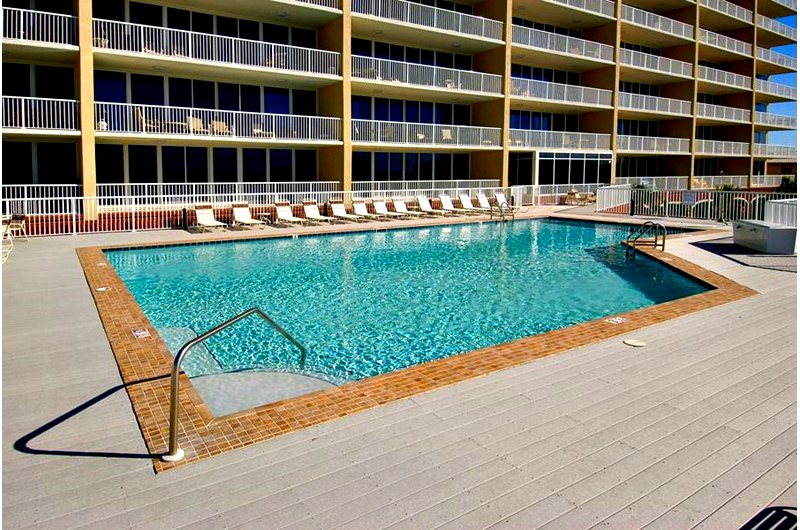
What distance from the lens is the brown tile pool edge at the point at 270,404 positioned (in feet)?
13.8

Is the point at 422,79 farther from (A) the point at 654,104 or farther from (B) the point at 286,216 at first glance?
(A) the point at 654,104

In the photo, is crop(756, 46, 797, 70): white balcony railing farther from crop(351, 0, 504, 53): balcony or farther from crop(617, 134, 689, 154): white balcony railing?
crop(351, 0, 504, 53): balcony

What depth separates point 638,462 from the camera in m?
3.84

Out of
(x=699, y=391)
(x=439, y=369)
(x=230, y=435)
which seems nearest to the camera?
(x=230, y=435)

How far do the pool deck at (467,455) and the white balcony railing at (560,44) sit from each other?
2328 centimetres

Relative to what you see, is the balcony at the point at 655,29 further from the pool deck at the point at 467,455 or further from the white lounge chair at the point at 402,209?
the pool deck at the point at 467,455

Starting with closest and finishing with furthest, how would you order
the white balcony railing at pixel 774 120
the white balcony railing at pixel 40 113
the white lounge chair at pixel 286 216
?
the white balcony railing at pixel 40 113 < the white lounge chair at pixel 286 216 < the white balcony railing at pixel 774 120

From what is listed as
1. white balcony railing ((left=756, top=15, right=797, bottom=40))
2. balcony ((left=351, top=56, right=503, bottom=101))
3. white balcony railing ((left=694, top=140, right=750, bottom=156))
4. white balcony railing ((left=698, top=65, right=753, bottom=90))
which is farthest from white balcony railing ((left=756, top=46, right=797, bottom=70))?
balcony ((left=351, top=56, right=503, bottom=101))

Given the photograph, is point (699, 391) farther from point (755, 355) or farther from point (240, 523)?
point (240, 523)

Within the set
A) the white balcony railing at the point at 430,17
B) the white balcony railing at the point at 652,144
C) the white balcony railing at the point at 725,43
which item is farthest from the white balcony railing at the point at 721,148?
the white balcony railing at the point at 430,17

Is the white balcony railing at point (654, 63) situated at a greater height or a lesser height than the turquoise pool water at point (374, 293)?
greater

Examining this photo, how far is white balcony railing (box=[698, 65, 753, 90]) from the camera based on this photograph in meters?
36.2

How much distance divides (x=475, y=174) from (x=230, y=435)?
2481cm

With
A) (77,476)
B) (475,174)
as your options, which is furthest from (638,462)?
(475,174)
